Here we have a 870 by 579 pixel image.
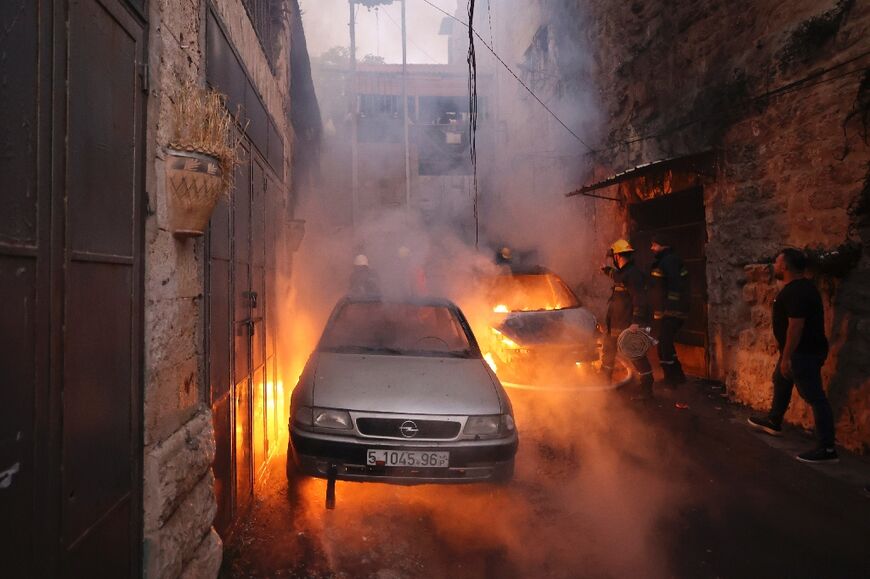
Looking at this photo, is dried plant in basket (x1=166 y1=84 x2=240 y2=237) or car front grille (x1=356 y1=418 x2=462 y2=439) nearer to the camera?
dried plant in basket (x1=166 y1=84 x2=240 y2=237)

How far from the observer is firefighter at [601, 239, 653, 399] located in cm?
679

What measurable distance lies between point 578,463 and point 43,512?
13.4 feet

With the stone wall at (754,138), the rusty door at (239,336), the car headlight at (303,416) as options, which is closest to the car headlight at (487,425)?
the car headlight at (303,416)

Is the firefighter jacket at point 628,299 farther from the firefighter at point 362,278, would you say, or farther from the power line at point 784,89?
the firefighter at point 362,278

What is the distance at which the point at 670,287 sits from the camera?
6523 mm

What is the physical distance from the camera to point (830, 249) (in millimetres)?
4906

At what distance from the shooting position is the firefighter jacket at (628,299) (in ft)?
22.2

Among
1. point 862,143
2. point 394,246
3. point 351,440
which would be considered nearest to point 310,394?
point 351,440

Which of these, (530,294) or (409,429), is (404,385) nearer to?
(409,429)

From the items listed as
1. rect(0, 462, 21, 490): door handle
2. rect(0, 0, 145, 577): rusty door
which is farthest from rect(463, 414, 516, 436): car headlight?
rect(0, 462, 21, 490): door handle

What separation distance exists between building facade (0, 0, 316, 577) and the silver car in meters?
0.58

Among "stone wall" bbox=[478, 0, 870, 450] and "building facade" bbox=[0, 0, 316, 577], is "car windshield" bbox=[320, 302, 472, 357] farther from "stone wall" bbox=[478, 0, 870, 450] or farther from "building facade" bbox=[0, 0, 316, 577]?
"stone wall" bbox=[478, 0, 870, 450]

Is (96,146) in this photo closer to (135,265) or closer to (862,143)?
(135,265)

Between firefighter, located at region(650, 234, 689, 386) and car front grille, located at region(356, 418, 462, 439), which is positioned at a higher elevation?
firefighter, located at region(650, 234, 689, 386)
